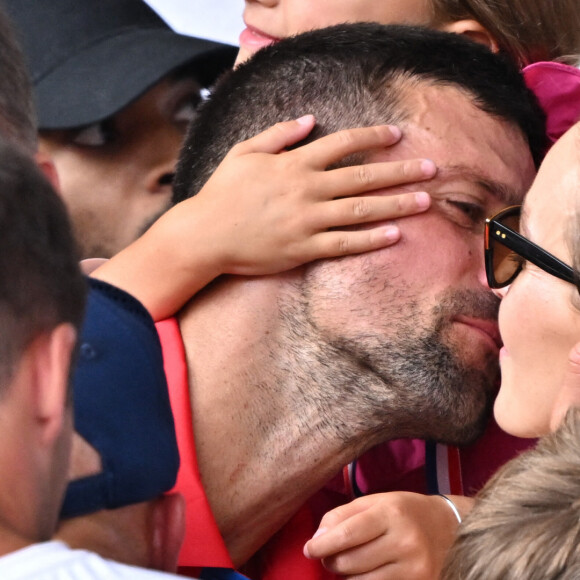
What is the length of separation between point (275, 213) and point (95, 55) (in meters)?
0.67

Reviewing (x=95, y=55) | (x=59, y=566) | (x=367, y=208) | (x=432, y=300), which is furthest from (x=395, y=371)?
(x=95, y=55)

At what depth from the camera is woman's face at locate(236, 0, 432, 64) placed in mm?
1529

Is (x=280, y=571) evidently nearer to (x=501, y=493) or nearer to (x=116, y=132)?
(x=501, y=493)

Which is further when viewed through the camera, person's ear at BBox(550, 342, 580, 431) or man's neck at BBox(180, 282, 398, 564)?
man's neck at BBox(180, 282, 398, 564)

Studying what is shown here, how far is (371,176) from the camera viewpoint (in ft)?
4.16

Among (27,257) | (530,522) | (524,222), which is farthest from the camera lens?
(524,222)

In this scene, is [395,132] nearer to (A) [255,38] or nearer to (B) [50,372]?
(A) [255,38]

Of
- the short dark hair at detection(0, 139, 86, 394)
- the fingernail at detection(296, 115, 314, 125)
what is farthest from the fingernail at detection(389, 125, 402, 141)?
the short dark hair at detection(0, 139, 86, 394)

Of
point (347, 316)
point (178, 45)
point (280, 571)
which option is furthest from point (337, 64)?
point (280, 571)

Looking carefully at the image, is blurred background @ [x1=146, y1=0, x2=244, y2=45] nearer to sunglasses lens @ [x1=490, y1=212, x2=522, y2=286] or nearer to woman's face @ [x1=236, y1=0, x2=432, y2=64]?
woman's face @ [x1=236, y1=0, x2=432, y2=64]

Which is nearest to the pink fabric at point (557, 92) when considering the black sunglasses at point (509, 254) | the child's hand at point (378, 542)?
the black sunglasses at point (509, 254)

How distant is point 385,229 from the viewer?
4.15ft

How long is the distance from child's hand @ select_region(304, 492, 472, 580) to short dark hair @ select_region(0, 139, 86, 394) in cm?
61

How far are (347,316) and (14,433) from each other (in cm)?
75
